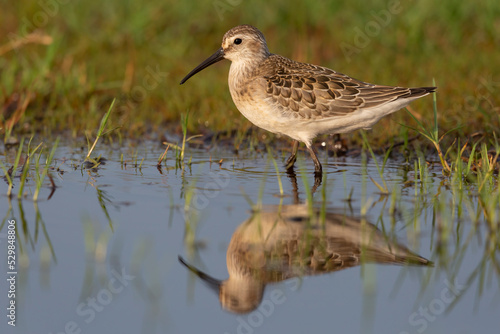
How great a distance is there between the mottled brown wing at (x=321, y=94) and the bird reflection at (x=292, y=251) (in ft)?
6.74

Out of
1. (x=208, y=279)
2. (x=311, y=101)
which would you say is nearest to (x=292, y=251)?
(x=208, y=279)

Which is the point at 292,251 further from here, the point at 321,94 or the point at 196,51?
the point at 196,51

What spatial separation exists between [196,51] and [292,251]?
8.40 meters

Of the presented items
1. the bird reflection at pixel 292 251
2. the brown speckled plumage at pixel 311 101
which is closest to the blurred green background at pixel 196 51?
the brown speckled plumage at pixel 311 101

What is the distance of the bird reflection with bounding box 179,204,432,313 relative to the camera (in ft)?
16.1

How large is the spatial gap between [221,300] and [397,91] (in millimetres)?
4115

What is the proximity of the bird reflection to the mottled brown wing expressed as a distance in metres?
2.06

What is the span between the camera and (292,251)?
5.39 meters

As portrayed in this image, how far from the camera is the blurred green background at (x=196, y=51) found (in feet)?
34.9

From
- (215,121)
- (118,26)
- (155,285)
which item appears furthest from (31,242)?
(118,26)

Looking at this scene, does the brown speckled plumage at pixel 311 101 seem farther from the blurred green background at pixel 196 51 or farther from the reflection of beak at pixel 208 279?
the reflection of beak at pixel 208 279

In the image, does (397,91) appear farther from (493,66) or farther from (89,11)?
(89,11)

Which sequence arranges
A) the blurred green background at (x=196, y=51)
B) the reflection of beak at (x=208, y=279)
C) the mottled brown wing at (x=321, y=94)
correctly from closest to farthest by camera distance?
the reflection of beak at (x=208, y=279) < the mottled brown wing at (x=321, y=94) < the blurred green background at (x=196, y=51)

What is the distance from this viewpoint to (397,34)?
42.8ft
